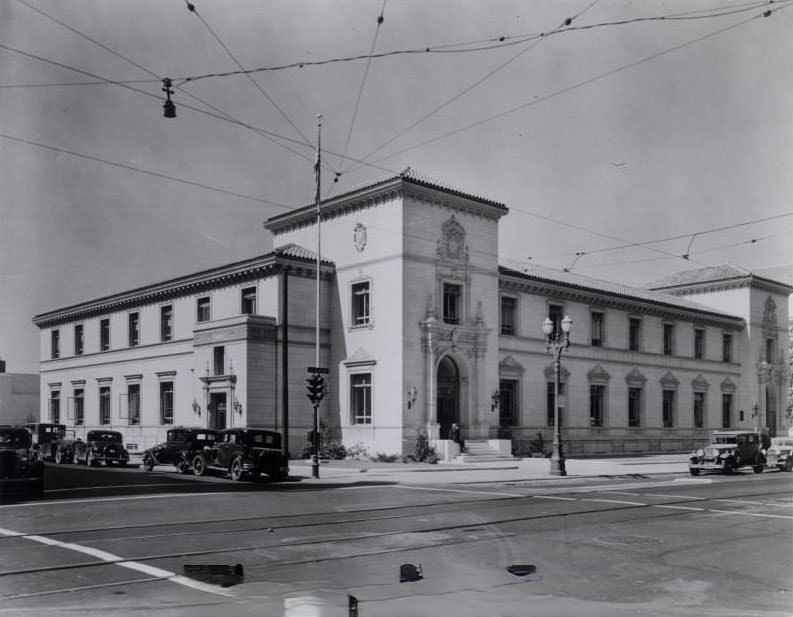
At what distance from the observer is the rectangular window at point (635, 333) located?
47.9 metres

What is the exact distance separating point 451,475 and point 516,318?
15.4 metres

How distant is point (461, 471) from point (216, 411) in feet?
44.2

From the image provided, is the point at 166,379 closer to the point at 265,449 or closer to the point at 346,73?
the point at 265,449

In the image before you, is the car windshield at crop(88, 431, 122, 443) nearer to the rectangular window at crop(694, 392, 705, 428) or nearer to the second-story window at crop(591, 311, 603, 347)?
the second-story window at crop(591, 311, 603, 347)

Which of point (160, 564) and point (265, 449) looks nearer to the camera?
point (160, 564)

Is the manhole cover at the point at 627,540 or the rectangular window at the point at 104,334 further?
the rectangular window at the point at 104,334

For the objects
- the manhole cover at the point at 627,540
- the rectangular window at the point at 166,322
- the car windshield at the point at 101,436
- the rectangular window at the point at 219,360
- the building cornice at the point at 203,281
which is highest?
the building cornice at the point at 203,281

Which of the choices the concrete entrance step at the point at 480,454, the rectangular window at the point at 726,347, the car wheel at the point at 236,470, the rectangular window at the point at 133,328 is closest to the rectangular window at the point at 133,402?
the rectangular window at the point at 133,328

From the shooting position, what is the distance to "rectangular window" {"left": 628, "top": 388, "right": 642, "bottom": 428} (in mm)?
47344

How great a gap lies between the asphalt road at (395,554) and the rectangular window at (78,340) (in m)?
33.8

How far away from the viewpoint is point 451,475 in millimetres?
27031

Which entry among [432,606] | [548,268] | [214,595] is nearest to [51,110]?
[214,595]

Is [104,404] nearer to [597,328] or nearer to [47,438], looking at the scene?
[47,438]

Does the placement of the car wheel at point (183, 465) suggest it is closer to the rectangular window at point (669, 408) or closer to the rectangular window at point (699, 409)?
the rectangular window at point (669, 408)
